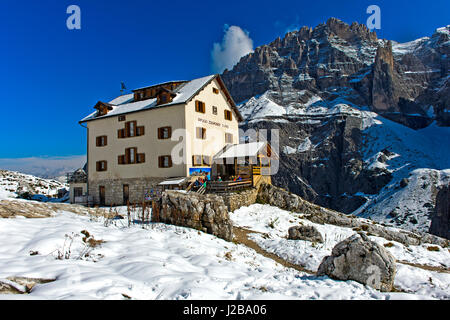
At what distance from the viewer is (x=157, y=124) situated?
29672mm

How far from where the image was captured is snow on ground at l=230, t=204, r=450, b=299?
939 centimetres

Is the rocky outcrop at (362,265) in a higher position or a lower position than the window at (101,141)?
lower

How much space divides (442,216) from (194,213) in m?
79.0

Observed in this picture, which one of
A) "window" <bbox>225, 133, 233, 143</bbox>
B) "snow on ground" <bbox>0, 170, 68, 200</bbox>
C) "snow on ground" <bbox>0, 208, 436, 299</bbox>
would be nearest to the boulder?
"snow on ground" <bbox>0, 208, 436, 299</bbox>

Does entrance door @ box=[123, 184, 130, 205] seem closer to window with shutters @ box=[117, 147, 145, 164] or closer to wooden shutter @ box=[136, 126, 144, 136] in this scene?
window with shutters @ box=[117, 147, 145, 164]

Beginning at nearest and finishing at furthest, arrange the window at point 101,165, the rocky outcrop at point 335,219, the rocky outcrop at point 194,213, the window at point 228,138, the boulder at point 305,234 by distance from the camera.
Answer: the rocky outcrop at point 194,213 → the boulder at point 305,234 → the rocky outcrop at point 335,219 → the window at point 101,165 → the window at point 228,138

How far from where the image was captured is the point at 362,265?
7.33 m

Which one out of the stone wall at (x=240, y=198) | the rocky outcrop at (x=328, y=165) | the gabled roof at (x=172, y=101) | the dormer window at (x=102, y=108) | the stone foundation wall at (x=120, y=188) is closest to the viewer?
the stone wall at (x=240, y=198)

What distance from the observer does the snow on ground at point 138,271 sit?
5730mm

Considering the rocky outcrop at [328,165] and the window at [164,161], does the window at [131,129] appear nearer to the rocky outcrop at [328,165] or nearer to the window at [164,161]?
the window at [164,161]

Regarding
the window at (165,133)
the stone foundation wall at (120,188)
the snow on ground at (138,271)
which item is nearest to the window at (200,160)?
the window at (165,133)

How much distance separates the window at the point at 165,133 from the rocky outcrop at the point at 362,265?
23205 mm

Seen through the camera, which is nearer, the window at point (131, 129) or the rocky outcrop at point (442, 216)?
the window at point (131, 129)

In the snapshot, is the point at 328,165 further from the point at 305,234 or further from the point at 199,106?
the point at 305,234
